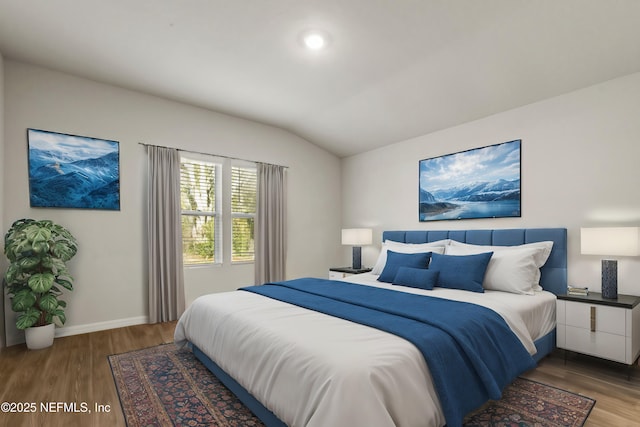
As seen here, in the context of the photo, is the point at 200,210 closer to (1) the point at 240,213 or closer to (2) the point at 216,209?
(2) the point at 216,209

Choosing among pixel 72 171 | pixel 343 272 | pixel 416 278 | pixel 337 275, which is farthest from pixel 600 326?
pixel 72 171

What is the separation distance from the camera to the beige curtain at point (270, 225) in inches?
196

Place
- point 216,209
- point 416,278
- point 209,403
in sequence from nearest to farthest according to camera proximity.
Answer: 1. point 209,403
2. point 416,278
3. point 216,209

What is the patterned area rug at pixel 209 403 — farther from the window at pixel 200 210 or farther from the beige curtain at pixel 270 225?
the beige curtain at pixel 270 225

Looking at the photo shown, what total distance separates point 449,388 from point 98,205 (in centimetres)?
391

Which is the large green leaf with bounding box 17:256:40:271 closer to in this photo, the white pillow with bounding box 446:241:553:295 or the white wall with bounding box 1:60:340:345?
the white wall with bounding box 1:60:340:345

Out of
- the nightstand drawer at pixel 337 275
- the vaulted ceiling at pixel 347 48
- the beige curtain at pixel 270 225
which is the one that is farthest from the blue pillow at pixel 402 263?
the beige curtain at pixel 270 225

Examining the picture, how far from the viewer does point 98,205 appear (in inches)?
150

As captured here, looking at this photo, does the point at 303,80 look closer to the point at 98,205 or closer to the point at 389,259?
the point at 389,259

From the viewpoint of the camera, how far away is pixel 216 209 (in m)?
Answer: 4.74

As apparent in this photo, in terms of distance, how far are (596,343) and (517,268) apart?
2.55 ft

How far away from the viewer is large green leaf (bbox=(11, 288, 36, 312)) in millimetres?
3049

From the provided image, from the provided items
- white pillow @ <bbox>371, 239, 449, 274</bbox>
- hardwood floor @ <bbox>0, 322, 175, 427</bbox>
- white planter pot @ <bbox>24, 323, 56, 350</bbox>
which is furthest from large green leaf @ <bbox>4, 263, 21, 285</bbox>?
white pillow @ <bbox>371, 239, 449, 274</bbox>

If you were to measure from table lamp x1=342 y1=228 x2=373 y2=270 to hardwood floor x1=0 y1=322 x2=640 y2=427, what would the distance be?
2597mm
